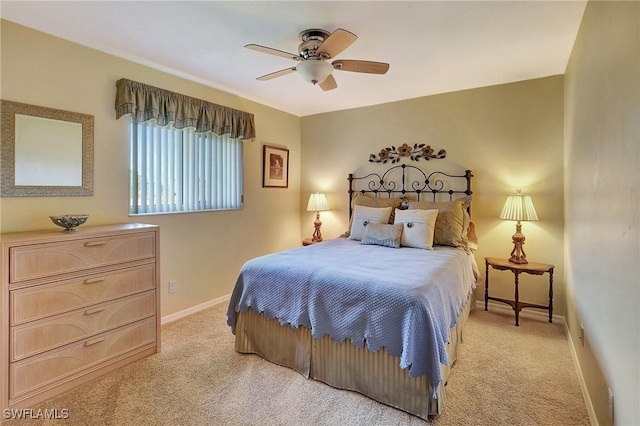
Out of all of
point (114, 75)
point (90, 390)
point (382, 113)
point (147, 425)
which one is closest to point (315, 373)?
point (147, 425)

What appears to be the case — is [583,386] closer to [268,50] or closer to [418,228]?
[418,228]

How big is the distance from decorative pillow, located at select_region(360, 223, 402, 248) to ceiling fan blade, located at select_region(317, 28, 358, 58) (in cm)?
175

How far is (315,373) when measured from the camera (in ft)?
7.18

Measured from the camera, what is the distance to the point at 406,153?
4020 mm

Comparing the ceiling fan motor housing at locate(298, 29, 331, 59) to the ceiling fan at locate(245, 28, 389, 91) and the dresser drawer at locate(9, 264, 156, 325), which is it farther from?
the dresser drawer at locate(9, 264, 156, 325)

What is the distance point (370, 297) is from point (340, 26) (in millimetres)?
1903

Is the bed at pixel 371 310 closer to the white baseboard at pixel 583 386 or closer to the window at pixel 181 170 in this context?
the white baseboard at pixel 583 386

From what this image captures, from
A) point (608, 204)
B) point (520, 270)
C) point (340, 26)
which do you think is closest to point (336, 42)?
point (340, 26)

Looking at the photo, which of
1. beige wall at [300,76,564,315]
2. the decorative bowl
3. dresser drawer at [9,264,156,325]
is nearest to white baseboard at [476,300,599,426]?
beige wall at [300,76,564,315]

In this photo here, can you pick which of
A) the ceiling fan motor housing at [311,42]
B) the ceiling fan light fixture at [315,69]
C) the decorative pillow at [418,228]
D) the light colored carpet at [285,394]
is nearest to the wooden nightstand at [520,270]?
the light colored carpet at [285,394]

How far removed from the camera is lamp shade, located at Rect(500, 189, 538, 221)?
10.1 feet

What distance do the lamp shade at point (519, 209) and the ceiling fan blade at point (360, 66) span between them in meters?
1.93

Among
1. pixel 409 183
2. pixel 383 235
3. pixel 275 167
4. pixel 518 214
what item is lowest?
pixel 383 235

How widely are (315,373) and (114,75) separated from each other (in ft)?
9.74
